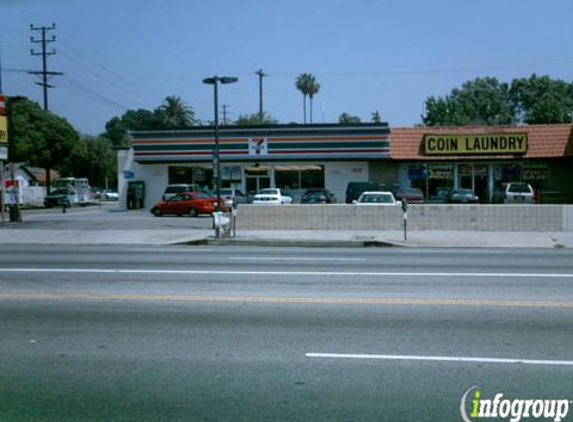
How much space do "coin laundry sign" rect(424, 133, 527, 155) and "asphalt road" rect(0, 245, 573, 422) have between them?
27.7 m

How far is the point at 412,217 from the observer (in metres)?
24.7

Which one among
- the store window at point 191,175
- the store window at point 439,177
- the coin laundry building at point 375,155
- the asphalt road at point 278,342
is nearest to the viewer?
the asphalt road at point 278,342

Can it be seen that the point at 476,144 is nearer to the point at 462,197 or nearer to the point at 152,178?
the point at 462,197

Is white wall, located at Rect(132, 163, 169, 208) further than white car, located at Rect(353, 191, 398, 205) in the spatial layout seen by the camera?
Yes

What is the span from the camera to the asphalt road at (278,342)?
5.71m

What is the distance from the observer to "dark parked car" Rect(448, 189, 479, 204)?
117 feet

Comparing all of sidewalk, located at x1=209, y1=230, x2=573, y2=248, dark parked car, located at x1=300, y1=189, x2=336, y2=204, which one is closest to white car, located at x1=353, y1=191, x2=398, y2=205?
sidewalk, located at x1=209, y1=230, x2=573, y2=248

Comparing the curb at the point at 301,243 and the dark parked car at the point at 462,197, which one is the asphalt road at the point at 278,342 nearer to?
the curb at the point at 301,243

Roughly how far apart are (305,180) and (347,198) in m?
6.54

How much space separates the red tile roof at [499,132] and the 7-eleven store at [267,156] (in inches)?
42.5

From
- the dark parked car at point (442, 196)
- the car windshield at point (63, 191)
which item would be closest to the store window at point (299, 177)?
the dark parked car at point (442, 196)

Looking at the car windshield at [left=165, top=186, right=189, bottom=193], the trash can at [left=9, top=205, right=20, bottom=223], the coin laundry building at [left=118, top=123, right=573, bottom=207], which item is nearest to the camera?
the trash can at [left=9, top=205, right=20, bottom=223]

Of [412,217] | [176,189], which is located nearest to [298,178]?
[176,189]

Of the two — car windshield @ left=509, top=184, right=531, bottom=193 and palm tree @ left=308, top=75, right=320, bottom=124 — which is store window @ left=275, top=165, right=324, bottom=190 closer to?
car windshield @ left=509, top=184, right=531, bottom=193
